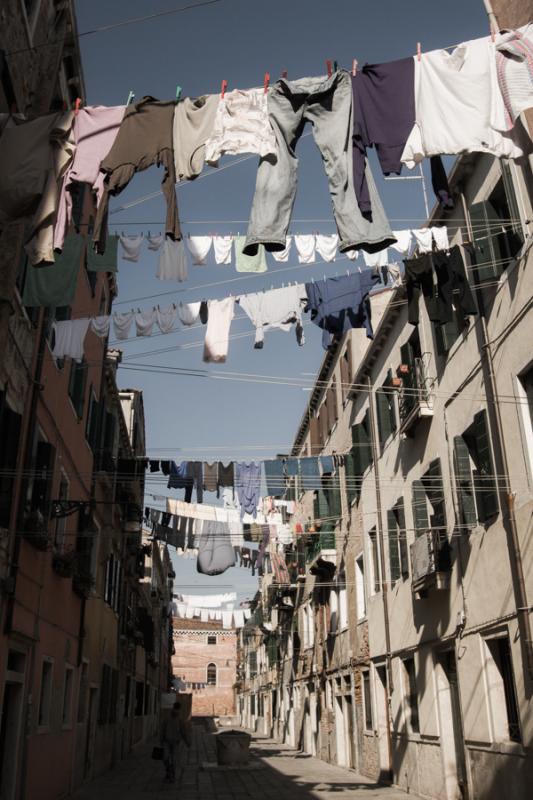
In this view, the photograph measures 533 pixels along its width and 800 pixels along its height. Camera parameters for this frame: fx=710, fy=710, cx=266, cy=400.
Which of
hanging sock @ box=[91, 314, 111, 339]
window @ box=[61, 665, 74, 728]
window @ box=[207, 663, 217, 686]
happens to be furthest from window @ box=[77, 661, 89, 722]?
window @ box=[207, 663, 217, 686]

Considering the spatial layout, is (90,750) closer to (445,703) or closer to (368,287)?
(445,703)

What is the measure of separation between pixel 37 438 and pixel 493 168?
28.0 feet

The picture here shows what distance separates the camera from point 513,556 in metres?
9.94

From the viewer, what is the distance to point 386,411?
17422 mm

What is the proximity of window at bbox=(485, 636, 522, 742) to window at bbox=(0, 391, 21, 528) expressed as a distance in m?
7.43

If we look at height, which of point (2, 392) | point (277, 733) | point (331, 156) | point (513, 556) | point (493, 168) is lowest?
point (277, 733)

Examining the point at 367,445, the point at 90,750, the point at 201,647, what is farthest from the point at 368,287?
the point at 201,647

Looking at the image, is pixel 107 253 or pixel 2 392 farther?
pixel 107 253

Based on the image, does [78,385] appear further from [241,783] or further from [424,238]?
[241,783]

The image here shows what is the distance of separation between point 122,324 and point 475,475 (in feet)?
20.5

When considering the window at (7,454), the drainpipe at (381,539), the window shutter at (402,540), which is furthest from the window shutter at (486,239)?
the drainpipe at (381,539)

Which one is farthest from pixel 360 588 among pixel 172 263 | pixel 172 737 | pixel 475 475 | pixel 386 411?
pixel 172 263

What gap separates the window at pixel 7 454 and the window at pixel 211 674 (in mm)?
72852

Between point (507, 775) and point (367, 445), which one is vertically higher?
point (367, 445)
